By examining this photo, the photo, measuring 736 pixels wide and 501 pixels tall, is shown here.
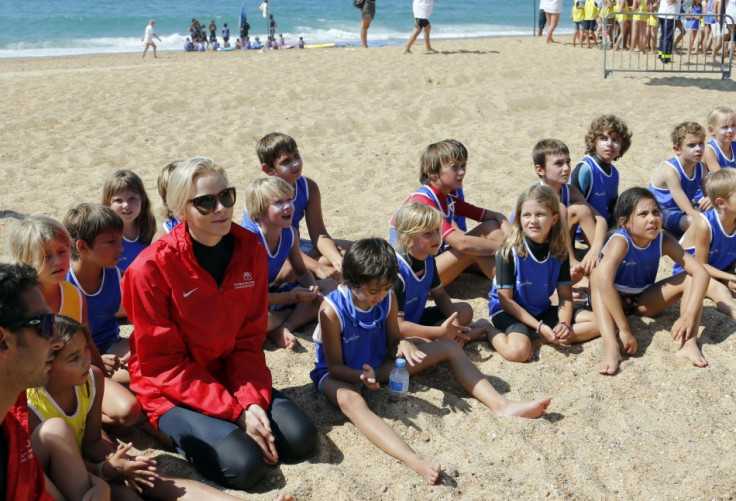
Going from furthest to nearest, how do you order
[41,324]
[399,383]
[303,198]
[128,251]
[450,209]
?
[303,198] < [450,209] < [128,251] < [399,383] < [41,324]

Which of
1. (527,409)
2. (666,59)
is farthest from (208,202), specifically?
(666,59)

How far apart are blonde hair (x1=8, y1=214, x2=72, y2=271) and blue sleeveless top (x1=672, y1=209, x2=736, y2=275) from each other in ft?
13.1

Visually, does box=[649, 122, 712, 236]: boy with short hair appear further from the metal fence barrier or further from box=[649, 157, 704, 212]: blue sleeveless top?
the metal fence barrier

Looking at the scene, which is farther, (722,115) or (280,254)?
(722,115)

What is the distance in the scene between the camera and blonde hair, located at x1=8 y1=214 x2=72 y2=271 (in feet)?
11.8

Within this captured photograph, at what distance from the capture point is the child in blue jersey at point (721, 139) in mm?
6582

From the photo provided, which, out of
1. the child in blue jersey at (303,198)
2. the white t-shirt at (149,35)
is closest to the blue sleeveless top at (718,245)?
the child in blue jersey at (303,198)

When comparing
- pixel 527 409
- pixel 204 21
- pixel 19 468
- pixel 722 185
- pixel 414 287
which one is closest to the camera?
pixel 19 468

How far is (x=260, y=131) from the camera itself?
31.4ft

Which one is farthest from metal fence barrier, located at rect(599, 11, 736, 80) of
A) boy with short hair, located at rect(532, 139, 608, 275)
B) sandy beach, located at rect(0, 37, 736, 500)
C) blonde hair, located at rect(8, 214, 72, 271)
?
blonde hair, located at rect(8, 214, 72, 271)

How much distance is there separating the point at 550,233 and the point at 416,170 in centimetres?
356

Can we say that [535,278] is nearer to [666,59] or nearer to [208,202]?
[208,202]

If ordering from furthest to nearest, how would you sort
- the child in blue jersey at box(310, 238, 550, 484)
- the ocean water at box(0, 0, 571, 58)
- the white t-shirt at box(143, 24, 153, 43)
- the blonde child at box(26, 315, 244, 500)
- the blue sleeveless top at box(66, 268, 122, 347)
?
the ocean water at box(0, 0, 571, 58) < the white t-shirt at box(143, 24, 153, 43) < the blue sleeveless top at box(66, 268, 122, 347) < the child in blue jersey at box(310, 238, 550, 484) < the blonde child at box(26, 315, 244, 500)

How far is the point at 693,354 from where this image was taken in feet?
14.1
